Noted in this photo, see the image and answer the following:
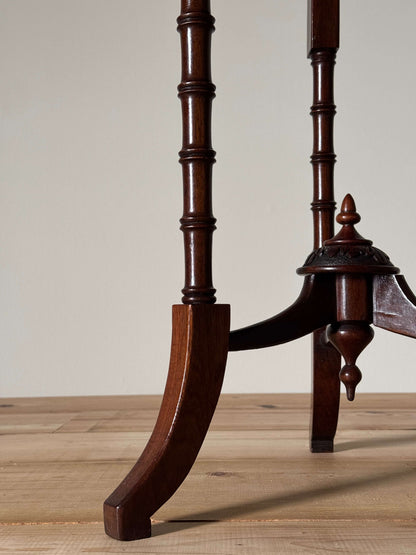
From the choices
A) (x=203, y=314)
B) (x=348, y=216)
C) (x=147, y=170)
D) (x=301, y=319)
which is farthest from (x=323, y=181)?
(x=147, y=170)

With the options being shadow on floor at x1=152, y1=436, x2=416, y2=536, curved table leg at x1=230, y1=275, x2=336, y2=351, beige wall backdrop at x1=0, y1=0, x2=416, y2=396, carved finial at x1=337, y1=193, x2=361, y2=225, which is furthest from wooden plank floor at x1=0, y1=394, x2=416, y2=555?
beige wall backdrop at x1=0, y1=0, x2=416, y2=396

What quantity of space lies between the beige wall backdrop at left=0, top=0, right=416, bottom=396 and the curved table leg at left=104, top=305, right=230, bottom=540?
1.34m

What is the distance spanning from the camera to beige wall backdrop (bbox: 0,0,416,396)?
213 cm

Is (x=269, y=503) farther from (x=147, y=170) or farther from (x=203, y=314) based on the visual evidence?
(x=147, y=170)

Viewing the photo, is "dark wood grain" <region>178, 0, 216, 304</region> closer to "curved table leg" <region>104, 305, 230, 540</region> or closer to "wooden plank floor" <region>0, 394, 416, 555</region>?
"curved table leg" <region>104, 305, 230, 540</region>

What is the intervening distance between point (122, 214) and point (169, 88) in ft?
1.19

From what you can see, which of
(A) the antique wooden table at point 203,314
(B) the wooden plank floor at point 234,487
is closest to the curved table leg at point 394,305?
(A) the antique wooden table at point 203,314

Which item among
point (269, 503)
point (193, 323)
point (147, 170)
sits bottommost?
point (269, 503)

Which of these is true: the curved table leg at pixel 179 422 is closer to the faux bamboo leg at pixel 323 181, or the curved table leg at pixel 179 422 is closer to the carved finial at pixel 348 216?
the carved finial at pixel 348 216

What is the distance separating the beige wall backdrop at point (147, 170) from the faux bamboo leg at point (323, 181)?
3.10 ft

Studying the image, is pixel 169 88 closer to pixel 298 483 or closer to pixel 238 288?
pixel 238 288

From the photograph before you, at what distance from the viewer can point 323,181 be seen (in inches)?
46.5

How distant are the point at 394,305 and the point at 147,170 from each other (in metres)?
1.35

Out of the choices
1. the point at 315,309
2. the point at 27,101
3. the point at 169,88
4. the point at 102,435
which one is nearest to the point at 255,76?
the point at 169,88
